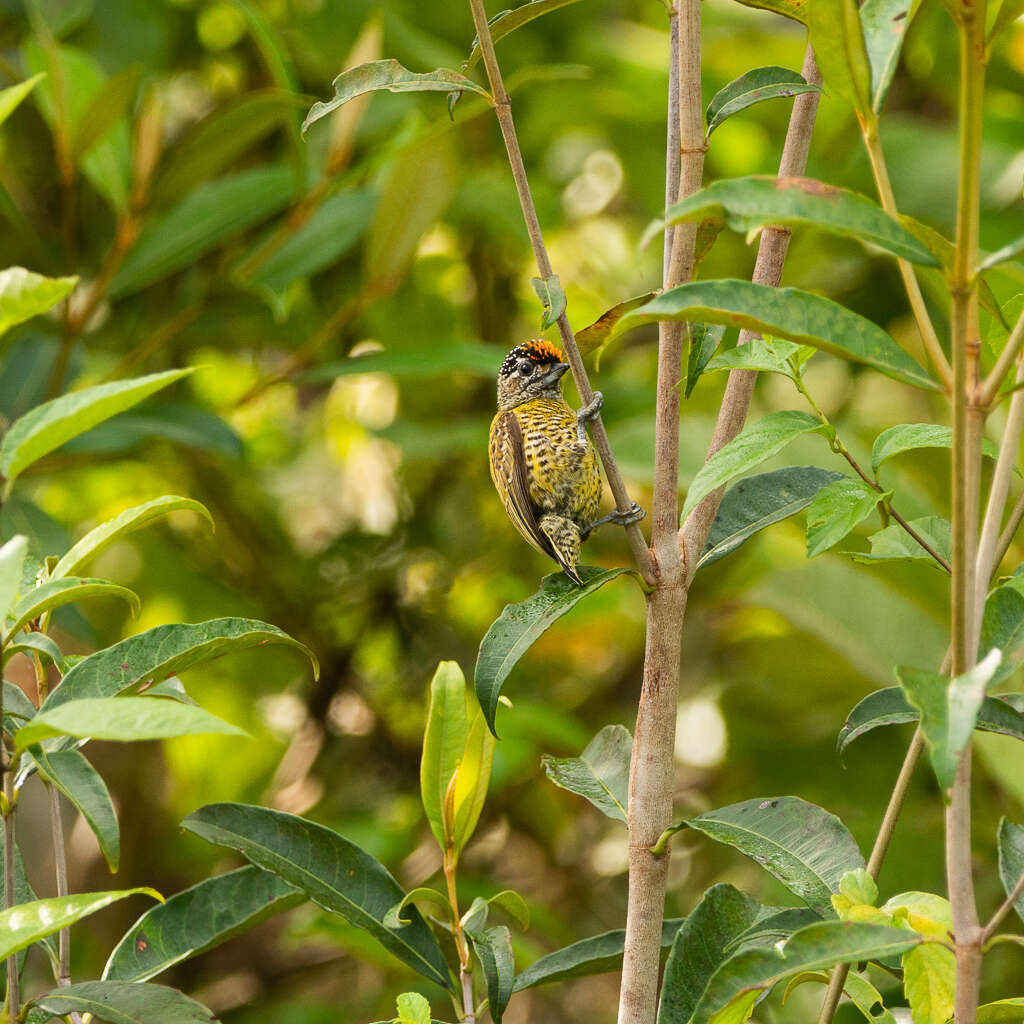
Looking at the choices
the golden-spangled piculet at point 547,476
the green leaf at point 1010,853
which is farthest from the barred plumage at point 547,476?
the green leaf at point 1010,853

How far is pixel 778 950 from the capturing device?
68cm

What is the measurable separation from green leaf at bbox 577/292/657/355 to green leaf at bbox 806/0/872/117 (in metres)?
0.23

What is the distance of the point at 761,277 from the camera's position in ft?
3.09

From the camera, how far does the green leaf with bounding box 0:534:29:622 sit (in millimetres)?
660

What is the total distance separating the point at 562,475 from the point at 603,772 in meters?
0.60

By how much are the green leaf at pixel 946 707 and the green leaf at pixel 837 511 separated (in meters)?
0.17

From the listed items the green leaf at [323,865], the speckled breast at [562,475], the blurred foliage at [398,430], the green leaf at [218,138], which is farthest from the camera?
the blurred foliage at [398,430]

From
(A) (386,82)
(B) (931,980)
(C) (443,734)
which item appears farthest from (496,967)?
(A) (386,82)

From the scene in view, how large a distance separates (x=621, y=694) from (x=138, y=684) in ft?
6.07

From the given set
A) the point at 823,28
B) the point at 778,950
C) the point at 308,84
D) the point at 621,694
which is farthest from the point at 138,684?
the point at 308,84

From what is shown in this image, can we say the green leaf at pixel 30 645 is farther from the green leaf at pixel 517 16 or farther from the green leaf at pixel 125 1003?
the green leaf at pixel 517 16

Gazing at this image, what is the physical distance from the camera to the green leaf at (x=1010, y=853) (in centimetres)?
83

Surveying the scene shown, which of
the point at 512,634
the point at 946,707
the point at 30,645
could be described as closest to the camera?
the point at 946,707

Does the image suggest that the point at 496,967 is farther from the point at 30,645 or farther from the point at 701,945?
the point at 30,645
